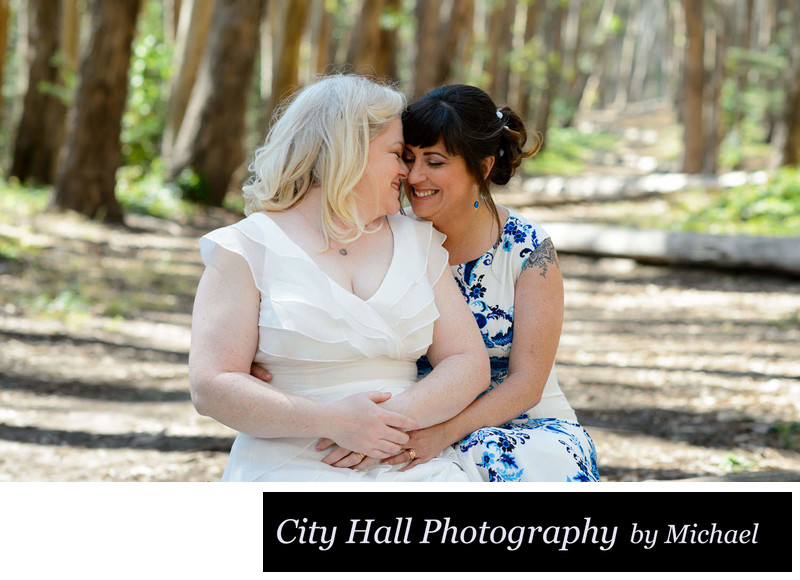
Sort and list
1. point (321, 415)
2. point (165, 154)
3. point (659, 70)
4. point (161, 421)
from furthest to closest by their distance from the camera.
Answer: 1. point (659, 70)
2. point (165, 154)
3. point (161, 421)
4. point (321, 415)

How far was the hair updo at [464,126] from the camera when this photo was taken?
8.92 ft

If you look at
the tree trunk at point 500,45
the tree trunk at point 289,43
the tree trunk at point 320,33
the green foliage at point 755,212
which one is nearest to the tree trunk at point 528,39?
the tree trunk at point 500,45

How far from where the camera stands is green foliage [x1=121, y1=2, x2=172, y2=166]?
15000 millimetres

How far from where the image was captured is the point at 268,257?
7.78ft

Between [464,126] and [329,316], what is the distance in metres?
0.83

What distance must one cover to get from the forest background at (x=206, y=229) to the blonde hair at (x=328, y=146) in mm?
485

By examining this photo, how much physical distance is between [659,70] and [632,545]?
256ft

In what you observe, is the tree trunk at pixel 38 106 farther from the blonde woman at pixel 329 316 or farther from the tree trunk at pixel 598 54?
the tree trunk at pixel 598 54

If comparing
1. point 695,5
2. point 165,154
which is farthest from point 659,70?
point 165,154

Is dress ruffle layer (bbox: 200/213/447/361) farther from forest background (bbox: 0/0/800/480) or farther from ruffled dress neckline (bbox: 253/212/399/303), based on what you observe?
forest background (bbox: 0/0/800/480)

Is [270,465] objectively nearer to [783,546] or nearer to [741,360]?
[783,546]

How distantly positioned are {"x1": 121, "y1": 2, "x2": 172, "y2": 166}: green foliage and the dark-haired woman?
42.5 feet

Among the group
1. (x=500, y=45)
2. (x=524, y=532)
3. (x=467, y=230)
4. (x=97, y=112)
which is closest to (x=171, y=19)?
(x=97, y=112)

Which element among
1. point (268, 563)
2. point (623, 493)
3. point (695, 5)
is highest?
point (695, 5)
